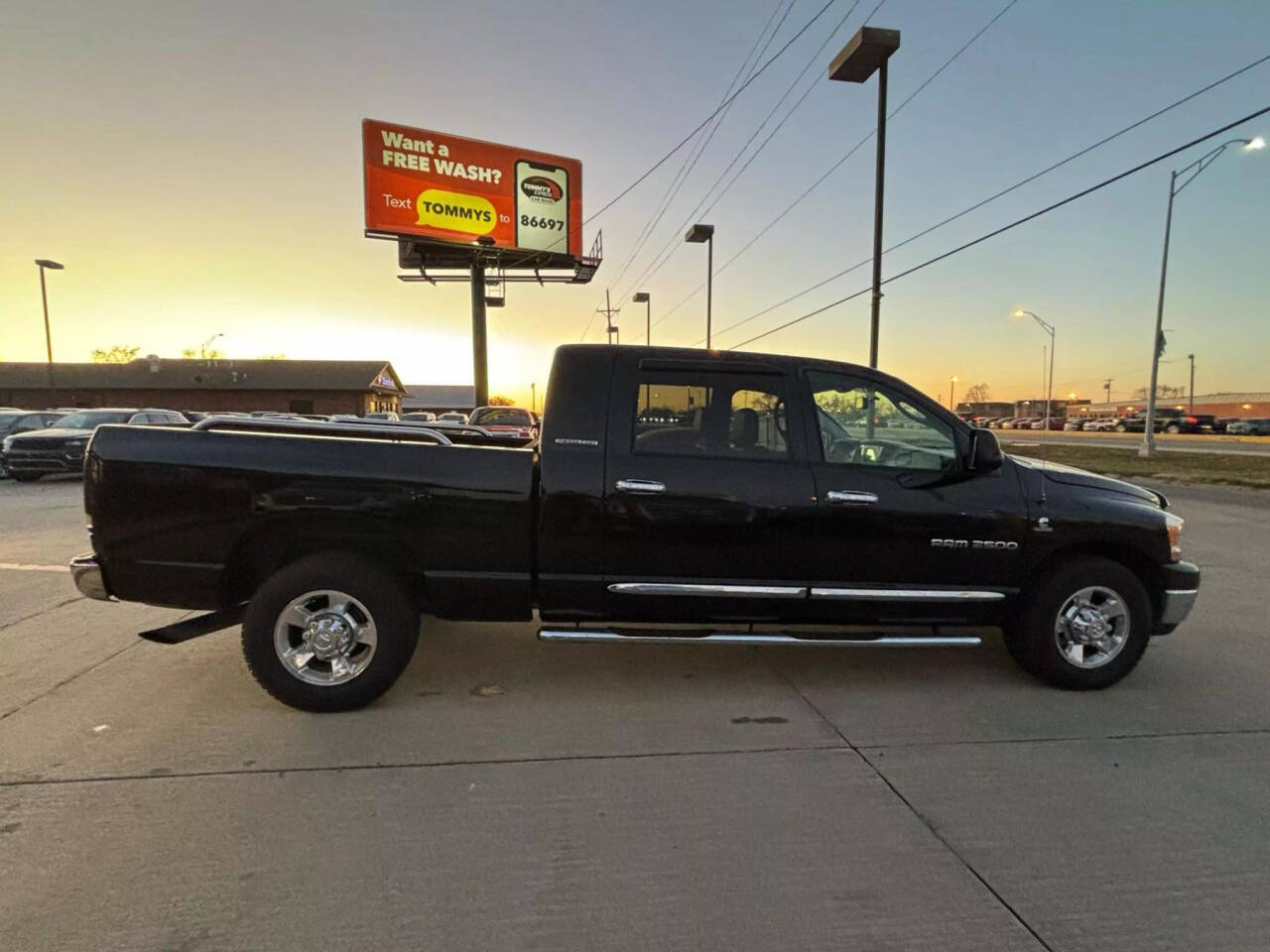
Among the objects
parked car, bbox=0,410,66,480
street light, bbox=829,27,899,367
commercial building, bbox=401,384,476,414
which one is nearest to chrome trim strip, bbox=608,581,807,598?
street light, bbox=829,27,899,367

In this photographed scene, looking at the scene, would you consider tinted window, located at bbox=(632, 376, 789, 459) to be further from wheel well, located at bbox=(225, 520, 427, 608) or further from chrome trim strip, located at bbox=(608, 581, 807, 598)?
wheel well, located at bbox=(225, 520, 427, 608)

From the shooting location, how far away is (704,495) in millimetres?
3795

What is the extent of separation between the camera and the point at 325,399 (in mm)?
48438

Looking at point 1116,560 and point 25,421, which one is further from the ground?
point 25,421

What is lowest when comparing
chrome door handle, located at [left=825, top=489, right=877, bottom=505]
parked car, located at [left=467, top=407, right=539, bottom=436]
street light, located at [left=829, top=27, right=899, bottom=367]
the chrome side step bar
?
the chrome side step bar

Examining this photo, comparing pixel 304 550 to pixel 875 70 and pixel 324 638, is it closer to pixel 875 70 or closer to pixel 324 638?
pixel 324 638

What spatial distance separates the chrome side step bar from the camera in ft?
12.4

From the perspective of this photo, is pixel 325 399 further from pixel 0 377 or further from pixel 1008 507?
pixel 1008 507

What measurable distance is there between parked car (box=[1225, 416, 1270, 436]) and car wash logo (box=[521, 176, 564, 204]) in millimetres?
61244

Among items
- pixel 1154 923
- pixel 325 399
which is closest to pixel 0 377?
pixel 325 399

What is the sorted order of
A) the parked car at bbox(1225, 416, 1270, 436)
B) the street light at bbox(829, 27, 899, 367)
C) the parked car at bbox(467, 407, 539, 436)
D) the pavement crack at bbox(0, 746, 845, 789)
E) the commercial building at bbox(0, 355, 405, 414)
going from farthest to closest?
1. the parked car at bbox(1225, 416, 1270, 436)
2. the commercial building at bbox(0, 355, 405, 414)
3. the parked car at bbox(467, 407, 539, 436)
4. the street light at bbox(829, 27, 899, 367)
5. the pavement crack at bbox(0, 746, 845, 789)

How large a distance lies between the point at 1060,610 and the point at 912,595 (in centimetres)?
92

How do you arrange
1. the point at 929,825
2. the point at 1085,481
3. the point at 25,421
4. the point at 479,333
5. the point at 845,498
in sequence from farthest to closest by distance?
1. the point at 479,333
2. the point at 25,421
3. the point at 1085,481
4. the point at 845,498
5. the point at 929,825

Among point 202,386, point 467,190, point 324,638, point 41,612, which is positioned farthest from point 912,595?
point 202,386
